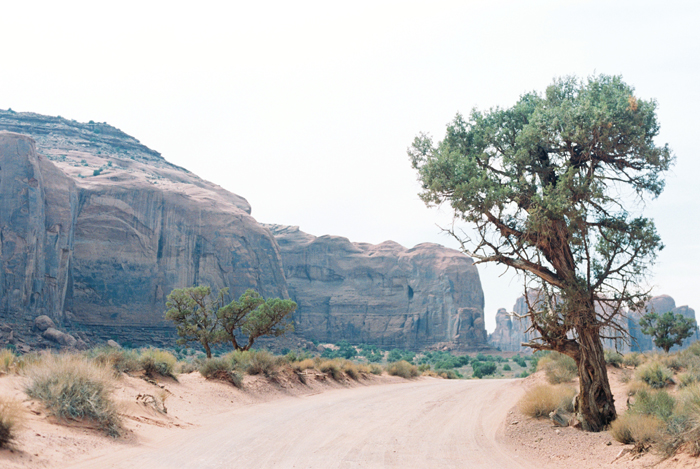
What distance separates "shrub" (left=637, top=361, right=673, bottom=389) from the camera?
16.9m

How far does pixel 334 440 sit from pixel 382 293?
107 metres

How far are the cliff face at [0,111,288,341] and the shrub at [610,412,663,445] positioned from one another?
198ft

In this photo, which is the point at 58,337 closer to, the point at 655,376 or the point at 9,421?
the point at 9,421

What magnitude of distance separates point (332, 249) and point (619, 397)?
106 m

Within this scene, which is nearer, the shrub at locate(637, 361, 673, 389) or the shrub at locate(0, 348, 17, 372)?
the shrub at locate(0, 348, 17, 372)

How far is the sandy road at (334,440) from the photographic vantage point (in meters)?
7.85

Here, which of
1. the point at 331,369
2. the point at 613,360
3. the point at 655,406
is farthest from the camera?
the point at 331,369

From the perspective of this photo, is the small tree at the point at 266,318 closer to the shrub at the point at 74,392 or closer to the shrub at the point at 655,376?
the shrub at the point at 655,376

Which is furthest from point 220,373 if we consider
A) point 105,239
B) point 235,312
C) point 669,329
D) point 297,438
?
point 105,239

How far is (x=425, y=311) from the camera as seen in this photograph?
112 metres

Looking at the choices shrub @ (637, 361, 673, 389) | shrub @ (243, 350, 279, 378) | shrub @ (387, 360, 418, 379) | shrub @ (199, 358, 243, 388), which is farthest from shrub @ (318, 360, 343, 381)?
shrub @ (637, 361, 673, 389)

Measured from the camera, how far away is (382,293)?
116 m

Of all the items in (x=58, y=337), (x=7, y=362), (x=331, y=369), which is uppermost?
(x=7, y=362)

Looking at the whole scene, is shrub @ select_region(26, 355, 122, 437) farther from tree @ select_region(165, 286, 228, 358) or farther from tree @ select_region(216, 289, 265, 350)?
tree @ select_region(216, 289, 265, 350)
